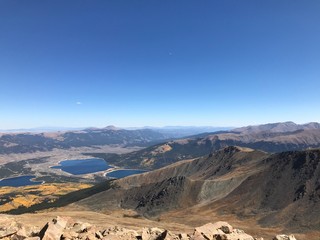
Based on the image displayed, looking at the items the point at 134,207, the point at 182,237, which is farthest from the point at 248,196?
the point at 182,237

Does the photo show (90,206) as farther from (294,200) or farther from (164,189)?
(294,200)

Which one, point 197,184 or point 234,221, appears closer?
point 234,221

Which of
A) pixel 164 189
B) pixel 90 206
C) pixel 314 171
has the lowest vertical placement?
pixel 90 206

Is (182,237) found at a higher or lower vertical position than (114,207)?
higher

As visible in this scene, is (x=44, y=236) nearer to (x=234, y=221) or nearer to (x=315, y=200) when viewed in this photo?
(x=234, y=221)

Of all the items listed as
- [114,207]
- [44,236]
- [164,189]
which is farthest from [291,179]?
[44,236]

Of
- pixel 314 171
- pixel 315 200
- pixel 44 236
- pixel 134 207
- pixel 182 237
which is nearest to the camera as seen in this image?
pixel 44 236

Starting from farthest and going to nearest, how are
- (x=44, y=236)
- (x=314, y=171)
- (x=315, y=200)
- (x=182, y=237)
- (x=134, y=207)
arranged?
(x=134, y=207), (x=314, y=171), (x=315, y=200), (x=182, y=237), (x=44, y=236)
